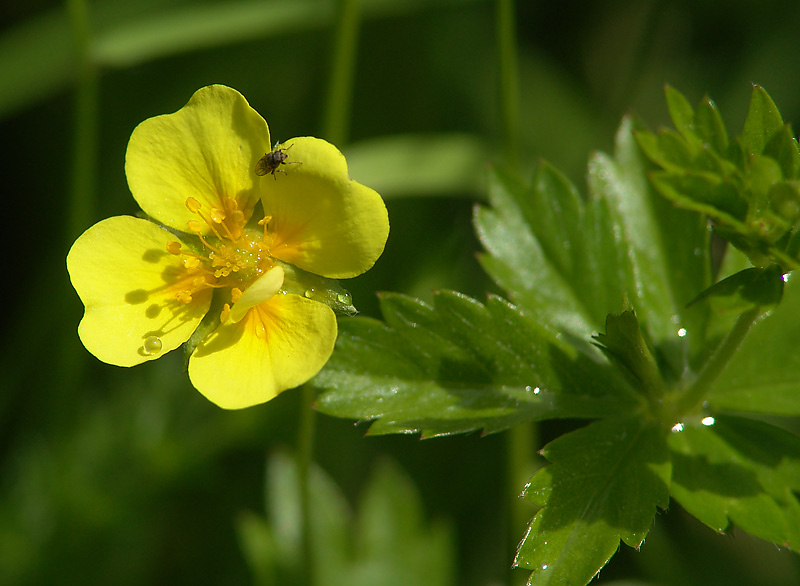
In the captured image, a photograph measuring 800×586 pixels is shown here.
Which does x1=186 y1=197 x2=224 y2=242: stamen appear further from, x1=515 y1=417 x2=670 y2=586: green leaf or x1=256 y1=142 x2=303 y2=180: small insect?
x1=515 y1=417 x2=670 y2=586: green leaf

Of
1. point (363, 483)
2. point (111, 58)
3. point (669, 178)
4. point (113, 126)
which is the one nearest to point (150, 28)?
point (111, 58)

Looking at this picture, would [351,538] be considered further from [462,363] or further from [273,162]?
[273,162]

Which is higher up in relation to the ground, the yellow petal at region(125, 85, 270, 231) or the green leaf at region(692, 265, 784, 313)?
the yellow petal at region(125, 85, 270, 231)

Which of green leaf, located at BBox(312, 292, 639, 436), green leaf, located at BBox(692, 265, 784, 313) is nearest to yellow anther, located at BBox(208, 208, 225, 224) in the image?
green leaf, located at BBox(312, 292, 639, 436)

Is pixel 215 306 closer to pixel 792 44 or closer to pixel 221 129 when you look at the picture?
pixel 221 129

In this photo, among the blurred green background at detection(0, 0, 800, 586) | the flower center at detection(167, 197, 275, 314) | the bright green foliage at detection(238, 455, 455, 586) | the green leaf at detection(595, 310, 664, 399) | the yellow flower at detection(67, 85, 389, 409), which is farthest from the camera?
the blurred green background at detection(0, 0, 800, 586)
